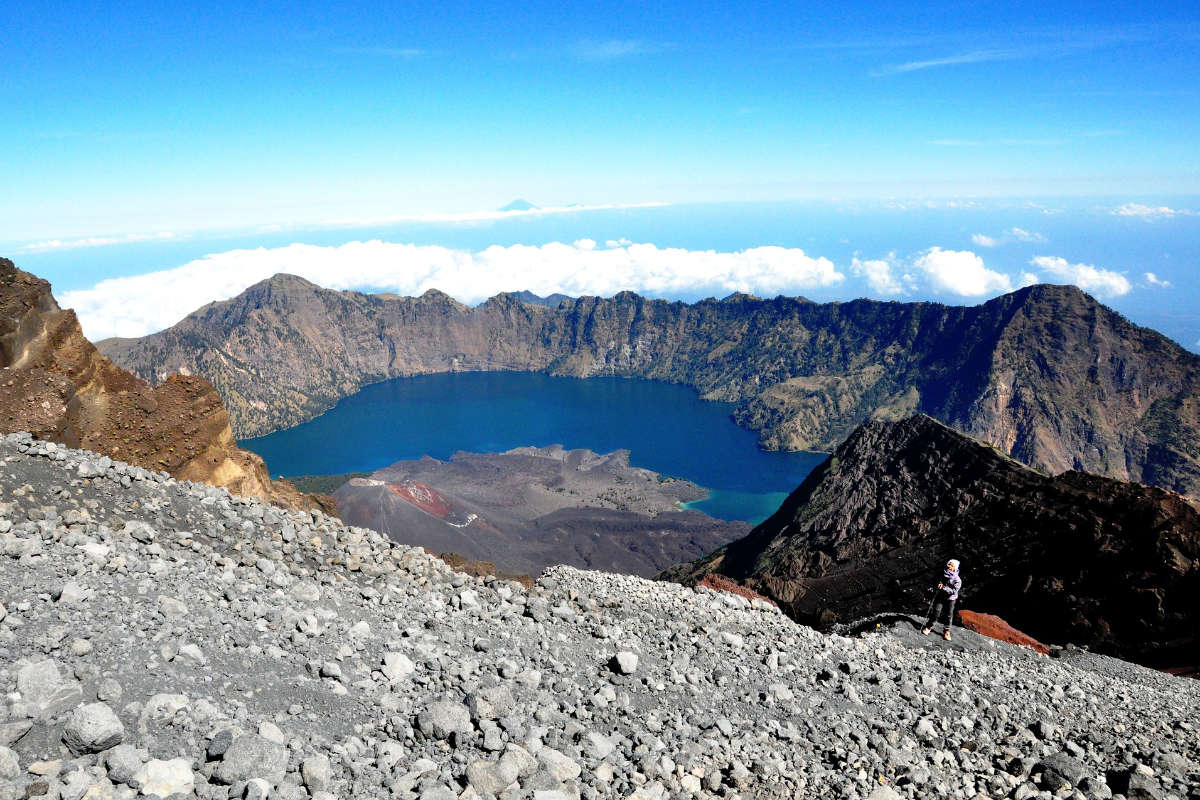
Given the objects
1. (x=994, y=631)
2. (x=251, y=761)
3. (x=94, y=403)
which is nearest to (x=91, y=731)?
(x=251, y=761)

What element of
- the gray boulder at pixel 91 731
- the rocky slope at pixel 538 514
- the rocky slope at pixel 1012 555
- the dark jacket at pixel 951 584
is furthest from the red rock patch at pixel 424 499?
the gray boulder at pixel 91 731

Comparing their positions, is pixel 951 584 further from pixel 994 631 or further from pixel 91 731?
pixel 91 731

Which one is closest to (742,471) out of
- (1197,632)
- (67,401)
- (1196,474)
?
(1196,474)

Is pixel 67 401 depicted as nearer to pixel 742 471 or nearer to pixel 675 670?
pixel 675 670

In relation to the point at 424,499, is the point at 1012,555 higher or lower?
higher

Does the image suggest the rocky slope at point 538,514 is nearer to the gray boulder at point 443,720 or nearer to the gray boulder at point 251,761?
the gray boulder at point 443,720
